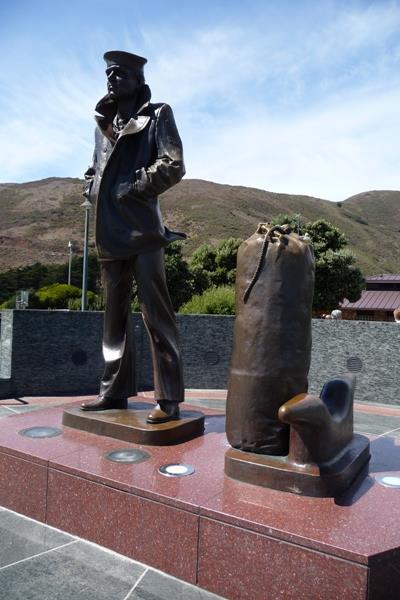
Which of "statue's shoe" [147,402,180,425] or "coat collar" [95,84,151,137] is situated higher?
"coat collar" [95,84,151,137]

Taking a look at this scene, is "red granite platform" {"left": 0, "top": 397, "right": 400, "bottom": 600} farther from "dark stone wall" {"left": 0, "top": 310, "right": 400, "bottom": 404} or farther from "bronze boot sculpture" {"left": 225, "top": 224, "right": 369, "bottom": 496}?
"dark stone wall" {"left": 0, "top": 310, "right": 400, "bottom": 404}

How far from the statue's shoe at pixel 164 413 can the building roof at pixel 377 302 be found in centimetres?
3060

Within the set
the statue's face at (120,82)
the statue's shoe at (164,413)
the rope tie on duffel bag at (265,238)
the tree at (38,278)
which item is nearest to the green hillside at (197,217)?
the tree at (38,278)

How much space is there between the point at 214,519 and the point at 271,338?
111 cm

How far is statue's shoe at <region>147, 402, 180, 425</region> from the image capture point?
428cm

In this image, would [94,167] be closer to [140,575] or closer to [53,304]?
[140,575]

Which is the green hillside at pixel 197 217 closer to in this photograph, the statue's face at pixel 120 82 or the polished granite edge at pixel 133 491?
the statue's face at pixel 120 82

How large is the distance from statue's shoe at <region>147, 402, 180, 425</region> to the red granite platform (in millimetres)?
288

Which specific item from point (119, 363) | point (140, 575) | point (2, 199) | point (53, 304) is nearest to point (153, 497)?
point (140, 575)

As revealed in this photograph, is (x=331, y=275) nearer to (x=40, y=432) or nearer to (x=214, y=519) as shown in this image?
(x=40, y=432)

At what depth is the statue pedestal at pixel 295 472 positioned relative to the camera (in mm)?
3088

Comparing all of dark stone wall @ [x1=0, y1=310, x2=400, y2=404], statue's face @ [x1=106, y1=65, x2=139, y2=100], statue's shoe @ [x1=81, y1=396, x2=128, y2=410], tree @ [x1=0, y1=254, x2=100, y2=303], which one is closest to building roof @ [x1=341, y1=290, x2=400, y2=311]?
tree @ [x1=0, y1=254, x2=100, y2=303]

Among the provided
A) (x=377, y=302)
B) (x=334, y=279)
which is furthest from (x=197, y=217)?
(x=334, y=279)

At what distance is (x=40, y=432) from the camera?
4.37m
